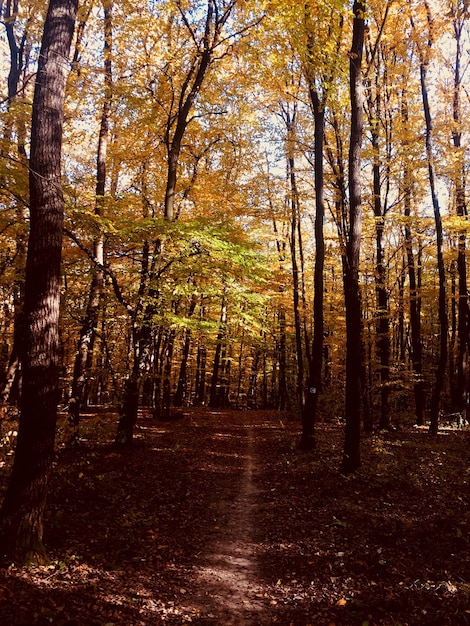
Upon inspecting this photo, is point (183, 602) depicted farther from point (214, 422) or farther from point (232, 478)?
point (214, 422)

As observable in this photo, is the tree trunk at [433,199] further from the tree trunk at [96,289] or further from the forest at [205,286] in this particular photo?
the tree trunk at [96,289]

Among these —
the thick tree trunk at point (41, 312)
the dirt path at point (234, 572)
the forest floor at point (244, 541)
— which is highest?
the thick tree trunk at point (41, 312)

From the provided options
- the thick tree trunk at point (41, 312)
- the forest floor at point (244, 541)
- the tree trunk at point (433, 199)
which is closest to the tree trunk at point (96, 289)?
the forest floor at point (244, 541)

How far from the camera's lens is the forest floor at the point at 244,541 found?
455 cm

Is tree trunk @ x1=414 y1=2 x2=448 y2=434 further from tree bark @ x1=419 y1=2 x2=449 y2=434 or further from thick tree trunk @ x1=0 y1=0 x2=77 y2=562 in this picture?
thick tree trunk @ x1=0 y1=0 x2=77 y2=562

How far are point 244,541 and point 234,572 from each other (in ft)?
3.26

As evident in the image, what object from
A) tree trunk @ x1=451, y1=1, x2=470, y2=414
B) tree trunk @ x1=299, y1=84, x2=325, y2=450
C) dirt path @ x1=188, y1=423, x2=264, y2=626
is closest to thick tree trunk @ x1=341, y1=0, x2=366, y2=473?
tree trunk @ x1=299, y1=84, x2=325, y2=450

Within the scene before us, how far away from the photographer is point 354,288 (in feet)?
31.0

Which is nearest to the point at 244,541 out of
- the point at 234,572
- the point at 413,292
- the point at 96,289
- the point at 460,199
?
the point at 234,572

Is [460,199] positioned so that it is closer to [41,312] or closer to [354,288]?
[354,288]

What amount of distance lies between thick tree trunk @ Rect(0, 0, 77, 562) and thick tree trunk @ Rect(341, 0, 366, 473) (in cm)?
643

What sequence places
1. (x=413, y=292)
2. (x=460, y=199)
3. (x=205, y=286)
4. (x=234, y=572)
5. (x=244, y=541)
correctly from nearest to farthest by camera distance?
(x=234, y=572)
(x=244, y=541)
(x=205, y=286)
(x=460, y=199)
(x=413, y=292)

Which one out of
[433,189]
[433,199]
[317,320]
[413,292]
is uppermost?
[433,189]

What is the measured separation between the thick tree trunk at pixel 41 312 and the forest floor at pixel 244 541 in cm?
56
